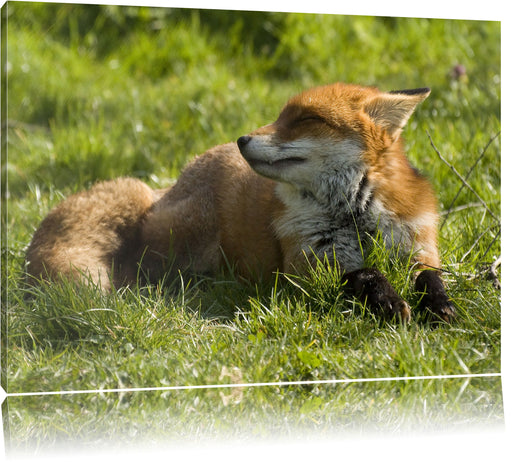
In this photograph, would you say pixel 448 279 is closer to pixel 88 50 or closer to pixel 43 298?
pixel 43 298

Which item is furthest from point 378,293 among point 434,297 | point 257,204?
point 257,204

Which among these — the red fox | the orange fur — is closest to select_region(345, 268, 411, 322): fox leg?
the red fox

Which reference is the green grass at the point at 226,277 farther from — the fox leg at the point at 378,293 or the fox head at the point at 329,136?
the fox head at the point at 329,136

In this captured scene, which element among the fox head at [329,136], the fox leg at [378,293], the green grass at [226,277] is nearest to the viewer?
the green grass at [226,277]

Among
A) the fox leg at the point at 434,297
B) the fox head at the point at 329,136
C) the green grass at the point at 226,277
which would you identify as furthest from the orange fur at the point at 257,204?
the green grass at the point at 226,277

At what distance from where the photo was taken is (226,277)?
527cm

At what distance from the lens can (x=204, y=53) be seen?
727 centimetres

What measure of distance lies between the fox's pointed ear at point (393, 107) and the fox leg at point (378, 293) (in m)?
0.89

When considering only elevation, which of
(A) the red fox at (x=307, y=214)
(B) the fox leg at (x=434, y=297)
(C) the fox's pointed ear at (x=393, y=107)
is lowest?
(B) the fox leg at (x=434, y=297)

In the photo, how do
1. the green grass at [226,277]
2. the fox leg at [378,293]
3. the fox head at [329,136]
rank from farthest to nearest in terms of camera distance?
the fox head at [329,136]
the fox leg at [378,293]
the green grass at [226,277]

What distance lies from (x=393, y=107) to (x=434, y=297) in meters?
1.15

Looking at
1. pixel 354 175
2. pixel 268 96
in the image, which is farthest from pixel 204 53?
pixel 354 175

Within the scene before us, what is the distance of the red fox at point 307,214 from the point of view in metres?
4.60

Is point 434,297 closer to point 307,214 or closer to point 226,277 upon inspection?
point 307,214
